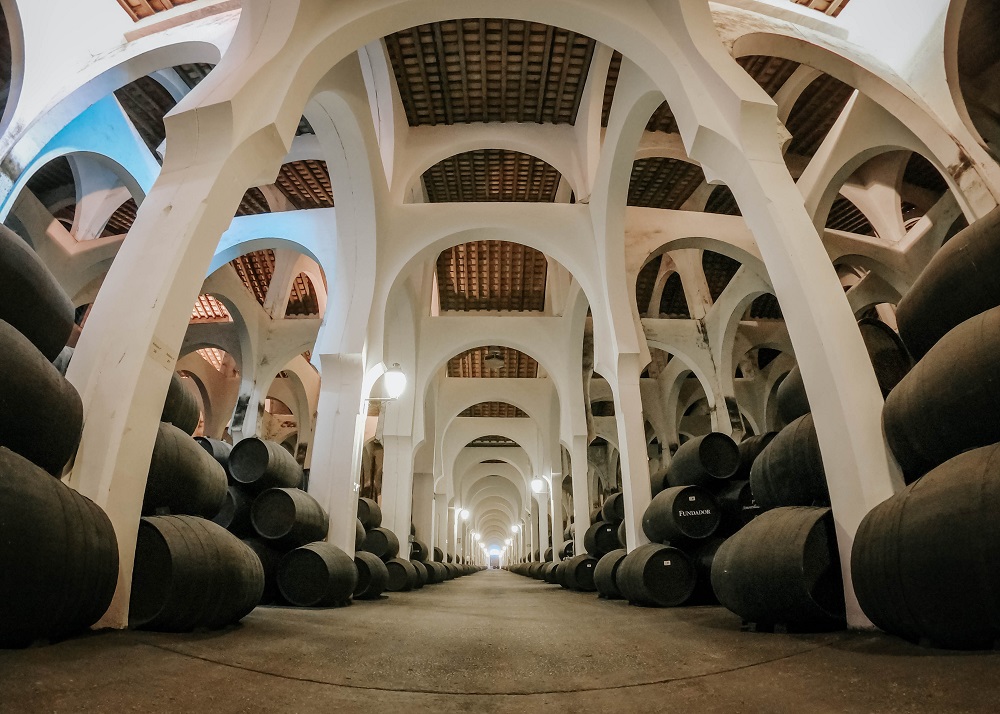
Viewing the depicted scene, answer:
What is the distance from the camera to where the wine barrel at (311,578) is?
6.02 meters

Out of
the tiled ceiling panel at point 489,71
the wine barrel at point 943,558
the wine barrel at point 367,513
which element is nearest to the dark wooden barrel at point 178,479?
the wine barrel at point 943,558

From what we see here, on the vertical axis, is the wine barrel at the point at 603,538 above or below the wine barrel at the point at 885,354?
below

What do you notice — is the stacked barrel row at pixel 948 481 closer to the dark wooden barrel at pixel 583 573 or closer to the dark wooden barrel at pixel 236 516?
the dark wooden barrel at pixel 236 516

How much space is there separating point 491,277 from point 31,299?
51.2ft

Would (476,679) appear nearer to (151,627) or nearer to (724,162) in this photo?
(151,627)

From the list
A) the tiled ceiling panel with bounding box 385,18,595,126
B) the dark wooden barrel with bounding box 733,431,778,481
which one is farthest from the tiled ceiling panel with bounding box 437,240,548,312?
the dark wooden barrel with bounding box 733,431,778,481

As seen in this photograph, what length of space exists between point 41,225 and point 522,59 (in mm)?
11515

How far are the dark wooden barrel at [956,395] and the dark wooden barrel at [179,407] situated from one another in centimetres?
533

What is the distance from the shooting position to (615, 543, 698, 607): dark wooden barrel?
638 centimetres

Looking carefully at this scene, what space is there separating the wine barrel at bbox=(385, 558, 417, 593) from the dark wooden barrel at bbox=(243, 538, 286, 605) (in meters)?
4.34

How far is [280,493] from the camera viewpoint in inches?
258

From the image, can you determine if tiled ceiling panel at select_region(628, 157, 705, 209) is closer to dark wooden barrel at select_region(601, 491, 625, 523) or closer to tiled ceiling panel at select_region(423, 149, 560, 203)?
tiled ceiling panel at select_region(423, 149, 560, 203)

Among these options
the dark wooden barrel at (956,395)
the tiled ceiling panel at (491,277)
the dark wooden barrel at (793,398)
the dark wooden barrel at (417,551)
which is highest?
the tiled ceiling panel at (491,277)

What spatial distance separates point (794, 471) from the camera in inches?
175
